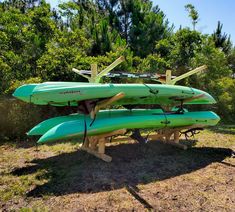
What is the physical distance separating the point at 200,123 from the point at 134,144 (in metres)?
1.44

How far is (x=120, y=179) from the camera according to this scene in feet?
13.9

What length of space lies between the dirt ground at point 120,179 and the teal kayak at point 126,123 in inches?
21.0

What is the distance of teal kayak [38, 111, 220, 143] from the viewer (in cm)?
471

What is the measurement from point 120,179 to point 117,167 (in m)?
0.48

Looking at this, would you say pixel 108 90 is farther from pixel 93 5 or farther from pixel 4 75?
pixel 93 5

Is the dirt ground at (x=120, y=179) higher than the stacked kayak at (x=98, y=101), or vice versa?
the stacked kayak at (x=98, y=101)

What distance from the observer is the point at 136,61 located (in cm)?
1384

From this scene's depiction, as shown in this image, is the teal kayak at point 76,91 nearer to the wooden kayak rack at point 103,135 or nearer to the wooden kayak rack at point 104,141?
the wooden kayak rack at point 103,135

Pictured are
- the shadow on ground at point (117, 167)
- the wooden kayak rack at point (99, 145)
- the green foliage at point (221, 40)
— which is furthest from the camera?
the green foliage at point (221, 40)

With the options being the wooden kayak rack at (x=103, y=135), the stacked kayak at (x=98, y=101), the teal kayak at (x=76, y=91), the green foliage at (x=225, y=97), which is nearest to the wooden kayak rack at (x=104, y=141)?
the wooden kayak rack at (x=103, y=135)

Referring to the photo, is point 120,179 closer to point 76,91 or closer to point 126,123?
point 126,123

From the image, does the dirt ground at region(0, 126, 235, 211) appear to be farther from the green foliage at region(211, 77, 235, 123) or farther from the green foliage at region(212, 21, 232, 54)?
the green foliage at region(212, 21, 232, 54)

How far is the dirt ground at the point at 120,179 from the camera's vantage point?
348cm

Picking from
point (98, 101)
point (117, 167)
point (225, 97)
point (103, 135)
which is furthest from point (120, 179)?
point (225, 97)
